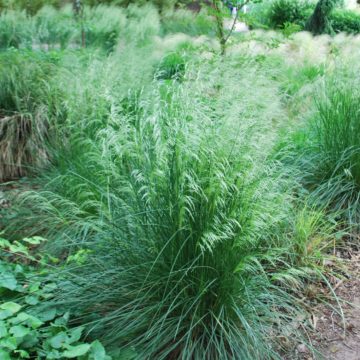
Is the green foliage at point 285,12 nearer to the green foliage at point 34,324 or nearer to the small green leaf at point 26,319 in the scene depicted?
the green foliage at point 34,324

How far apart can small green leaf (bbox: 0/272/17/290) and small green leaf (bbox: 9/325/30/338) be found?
0.38m

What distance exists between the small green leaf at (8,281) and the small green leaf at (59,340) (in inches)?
15.9

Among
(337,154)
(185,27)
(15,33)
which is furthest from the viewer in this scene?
(185,27)

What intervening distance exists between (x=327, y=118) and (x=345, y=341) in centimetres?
186

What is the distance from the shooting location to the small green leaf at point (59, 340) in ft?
6.82

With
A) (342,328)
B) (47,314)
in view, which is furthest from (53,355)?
(342,328)

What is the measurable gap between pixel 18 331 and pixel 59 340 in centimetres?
19

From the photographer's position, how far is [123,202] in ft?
8.39

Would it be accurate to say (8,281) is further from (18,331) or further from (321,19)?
(321,19)

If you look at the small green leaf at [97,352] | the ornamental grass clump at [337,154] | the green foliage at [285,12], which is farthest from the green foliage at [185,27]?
the small green leaf at [97,352]

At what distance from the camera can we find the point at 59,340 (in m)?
2.10

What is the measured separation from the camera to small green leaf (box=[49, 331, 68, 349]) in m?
2.08

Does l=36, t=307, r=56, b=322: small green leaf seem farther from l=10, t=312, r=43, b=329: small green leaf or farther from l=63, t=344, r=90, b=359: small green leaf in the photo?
l=63, t=344, r=90, b=359: small green leaf

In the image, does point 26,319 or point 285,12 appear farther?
point 285,12
